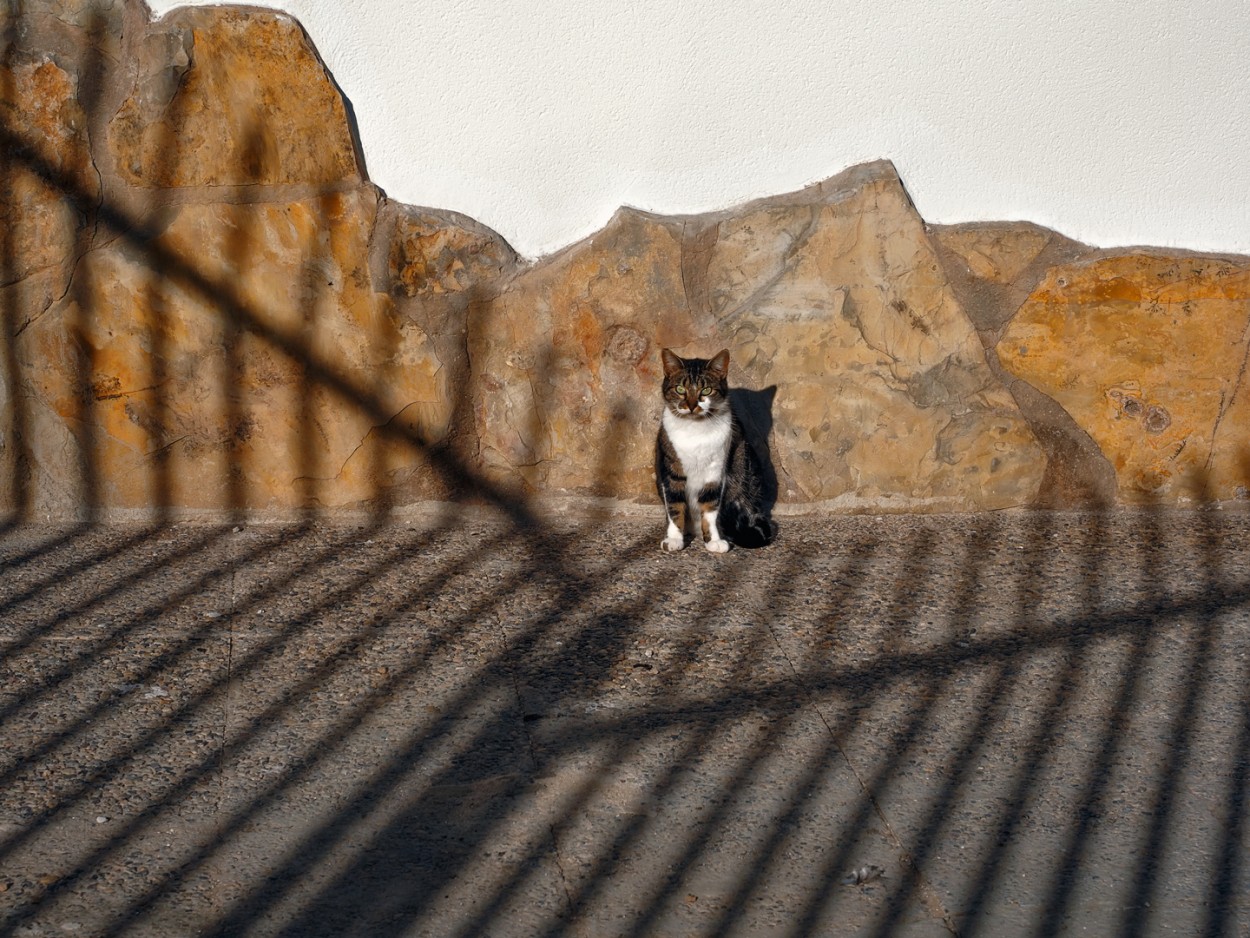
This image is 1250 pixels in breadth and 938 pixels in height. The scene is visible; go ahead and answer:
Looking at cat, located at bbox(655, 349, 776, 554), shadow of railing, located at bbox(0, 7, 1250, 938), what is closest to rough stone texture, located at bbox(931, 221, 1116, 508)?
shadow of railing, located at bbox(0, 7, 1250, 938)

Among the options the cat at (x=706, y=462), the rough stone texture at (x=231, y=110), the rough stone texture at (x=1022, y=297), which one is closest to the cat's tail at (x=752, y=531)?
the cat at (x=706, y=462)

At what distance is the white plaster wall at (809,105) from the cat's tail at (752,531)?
1023mm

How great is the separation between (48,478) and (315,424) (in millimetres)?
870

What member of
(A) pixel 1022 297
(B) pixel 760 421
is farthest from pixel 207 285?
(A) pixel 1022 297

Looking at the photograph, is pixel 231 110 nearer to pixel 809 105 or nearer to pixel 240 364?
pixel 240 364

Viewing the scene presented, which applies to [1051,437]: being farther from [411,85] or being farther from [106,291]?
[106,291]

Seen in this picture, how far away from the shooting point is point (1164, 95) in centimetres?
457

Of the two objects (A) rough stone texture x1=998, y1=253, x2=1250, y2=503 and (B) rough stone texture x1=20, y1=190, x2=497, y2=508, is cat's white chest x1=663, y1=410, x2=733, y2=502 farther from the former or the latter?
(A) rough stone texture x1=998, y1=253, x2=1250, y2=503

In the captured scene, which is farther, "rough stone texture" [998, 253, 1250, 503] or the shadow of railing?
"rough stone texture" [998, 253, 1250, 503]

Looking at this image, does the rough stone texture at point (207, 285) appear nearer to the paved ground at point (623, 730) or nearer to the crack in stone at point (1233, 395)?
the paved ground at point (623, 730)

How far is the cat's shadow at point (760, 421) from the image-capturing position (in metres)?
4.72

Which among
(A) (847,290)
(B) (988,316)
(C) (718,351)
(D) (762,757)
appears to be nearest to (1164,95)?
(B) (988,316)

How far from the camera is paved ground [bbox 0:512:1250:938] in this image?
104 inches

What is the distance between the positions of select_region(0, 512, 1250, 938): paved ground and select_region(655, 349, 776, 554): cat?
11cm
